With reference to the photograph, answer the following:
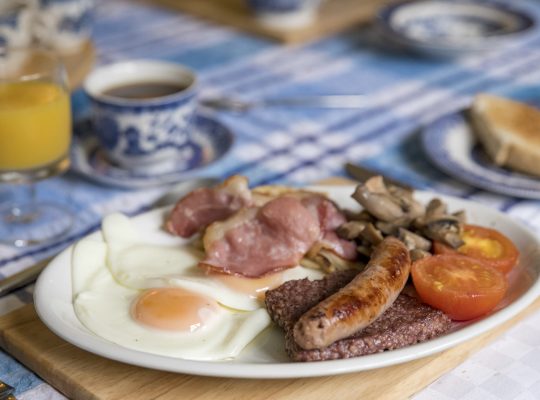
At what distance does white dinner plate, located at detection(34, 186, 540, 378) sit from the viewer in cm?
116

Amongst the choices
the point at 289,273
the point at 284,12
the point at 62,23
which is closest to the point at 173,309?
the point at 289,273

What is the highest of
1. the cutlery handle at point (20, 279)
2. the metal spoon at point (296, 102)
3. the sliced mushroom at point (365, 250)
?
the sliced mushroom at point (365, 250)

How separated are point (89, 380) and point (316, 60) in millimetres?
1754

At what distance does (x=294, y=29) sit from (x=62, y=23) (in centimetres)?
82

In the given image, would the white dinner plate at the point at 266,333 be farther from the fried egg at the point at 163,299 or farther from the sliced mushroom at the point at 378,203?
the sliced mushroom at the point at 378,203

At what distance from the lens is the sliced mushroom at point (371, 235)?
148 cm

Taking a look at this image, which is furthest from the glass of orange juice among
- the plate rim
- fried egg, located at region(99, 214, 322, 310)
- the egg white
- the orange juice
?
the plate rim

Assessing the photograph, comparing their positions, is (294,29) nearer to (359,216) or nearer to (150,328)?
(359,216)

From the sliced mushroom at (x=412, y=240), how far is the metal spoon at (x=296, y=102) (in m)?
1.00

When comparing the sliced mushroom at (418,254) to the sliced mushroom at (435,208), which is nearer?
the sliced mushroom at (418,254)

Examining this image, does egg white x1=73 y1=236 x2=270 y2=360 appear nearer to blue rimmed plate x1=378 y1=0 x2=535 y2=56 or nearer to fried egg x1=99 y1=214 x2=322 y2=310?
fried egg x1=99 y1=214 x2=322 y2=310

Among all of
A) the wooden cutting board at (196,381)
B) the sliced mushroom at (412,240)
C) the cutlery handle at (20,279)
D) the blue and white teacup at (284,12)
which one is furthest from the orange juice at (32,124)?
the blue and white teacup at (284,12)

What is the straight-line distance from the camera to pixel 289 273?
4.75ft

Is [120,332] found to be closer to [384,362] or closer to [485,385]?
[384,362]
